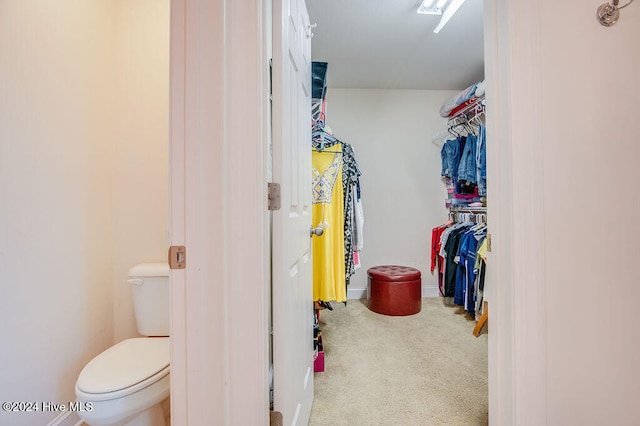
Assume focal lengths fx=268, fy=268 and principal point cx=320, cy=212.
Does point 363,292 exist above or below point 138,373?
below

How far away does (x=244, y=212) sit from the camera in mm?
748

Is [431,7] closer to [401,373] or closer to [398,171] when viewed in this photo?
[398,171]

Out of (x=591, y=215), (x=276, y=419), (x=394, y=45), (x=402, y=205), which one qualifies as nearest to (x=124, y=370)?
(x=276, y=419)

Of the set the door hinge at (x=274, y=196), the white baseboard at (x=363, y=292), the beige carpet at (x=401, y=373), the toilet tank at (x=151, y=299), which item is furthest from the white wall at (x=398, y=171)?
the door hinge at (x=274, y=196)

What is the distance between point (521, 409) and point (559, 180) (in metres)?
0.71

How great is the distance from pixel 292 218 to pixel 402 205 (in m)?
2.49

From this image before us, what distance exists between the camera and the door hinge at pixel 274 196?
843mm

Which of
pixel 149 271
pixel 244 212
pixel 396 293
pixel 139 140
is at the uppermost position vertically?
pixel 139 140

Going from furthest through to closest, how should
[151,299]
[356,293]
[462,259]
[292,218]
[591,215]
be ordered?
[356,293] → [462,259] → [151,299] → [292,218] → [591,215]

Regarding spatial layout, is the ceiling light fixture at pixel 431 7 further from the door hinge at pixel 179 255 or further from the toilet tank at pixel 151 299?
the toilet tank at pixel 151 299

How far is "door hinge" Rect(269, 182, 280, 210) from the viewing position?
843 mm

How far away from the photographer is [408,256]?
3.23 m

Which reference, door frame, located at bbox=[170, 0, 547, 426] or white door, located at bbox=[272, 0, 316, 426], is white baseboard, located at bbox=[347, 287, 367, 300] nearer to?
white door, located at bbox=[272, 0, 316, 426]

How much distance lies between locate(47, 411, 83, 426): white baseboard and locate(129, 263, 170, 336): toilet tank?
407 millimetres
